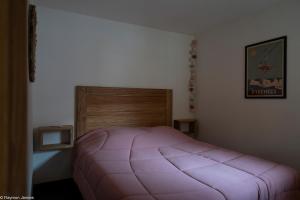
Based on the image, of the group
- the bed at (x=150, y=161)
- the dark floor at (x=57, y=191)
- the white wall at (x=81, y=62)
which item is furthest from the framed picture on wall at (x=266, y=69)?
the dark floor at (x=57, y=191)

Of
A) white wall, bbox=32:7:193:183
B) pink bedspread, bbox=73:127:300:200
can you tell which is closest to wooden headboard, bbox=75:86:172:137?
white wall, bbox=32:7:193:183

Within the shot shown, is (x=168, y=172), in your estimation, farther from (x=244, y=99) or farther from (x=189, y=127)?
(x=189, y=127)

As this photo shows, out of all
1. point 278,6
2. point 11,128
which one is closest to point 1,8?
point 11,128

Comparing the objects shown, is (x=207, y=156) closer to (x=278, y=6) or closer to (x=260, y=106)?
(x=260, y=106)

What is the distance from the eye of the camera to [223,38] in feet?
9.54

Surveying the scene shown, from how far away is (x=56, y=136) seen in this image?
2525 mm

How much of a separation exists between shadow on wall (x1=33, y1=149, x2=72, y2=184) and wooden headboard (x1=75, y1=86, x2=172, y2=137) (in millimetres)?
333

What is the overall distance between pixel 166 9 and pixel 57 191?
2.49 metres

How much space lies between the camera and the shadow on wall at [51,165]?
2.44m

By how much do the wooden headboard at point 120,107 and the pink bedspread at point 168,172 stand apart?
262 millimetres

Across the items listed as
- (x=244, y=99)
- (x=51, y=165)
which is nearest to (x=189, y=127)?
(x=244, y=99)

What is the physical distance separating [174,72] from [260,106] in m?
1.35

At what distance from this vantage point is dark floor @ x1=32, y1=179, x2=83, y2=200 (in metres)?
2.22

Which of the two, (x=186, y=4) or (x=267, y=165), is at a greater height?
(x=186, y=4)
